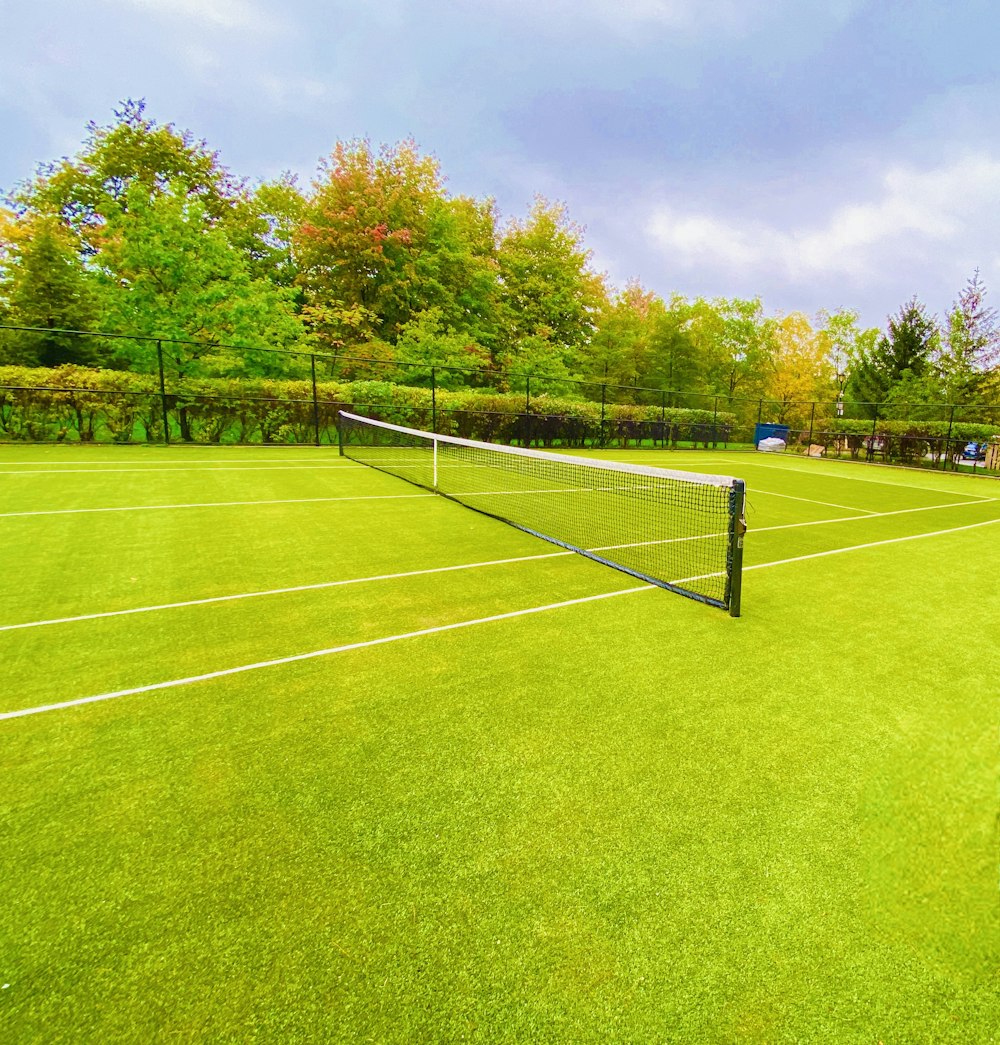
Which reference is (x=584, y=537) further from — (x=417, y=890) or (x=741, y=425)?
(x=741, y=425)

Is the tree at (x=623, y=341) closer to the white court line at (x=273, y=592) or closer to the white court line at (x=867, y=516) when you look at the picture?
the white court line at (x=867, y=516)

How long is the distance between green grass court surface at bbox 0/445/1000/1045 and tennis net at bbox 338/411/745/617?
2.25 feet

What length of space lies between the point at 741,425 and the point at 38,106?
4240 centimetres

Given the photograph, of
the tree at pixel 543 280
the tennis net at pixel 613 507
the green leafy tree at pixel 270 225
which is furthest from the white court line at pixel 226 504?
the green leafy tree at pixel 270 225

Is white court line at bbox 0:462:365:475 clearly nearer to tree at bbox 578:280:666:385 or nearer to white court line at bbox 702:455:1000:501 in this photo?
white court line at bbox 702:455:1000:501

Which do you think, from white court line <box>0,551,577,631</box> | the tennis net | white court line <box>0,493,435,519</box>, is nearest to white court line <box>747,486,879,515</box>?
the tennis net

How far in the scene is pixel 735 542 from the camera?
13.7ft

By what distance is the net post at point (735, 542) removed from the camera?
4031mm

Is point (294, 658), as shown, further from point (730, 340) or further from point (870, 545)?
point (730, 340)

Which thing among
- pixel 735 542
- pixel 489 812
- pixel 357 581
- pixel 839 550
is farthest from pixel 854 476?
pixel 489 812

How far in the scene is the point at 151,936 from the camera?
5.15 feet

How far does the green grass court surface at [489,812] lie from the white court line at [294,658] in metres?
0.03

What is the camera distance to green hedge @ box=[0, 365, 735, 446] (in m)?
14.0

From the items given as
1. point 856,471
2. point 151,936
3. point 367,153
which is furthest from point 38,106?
point 856,471
